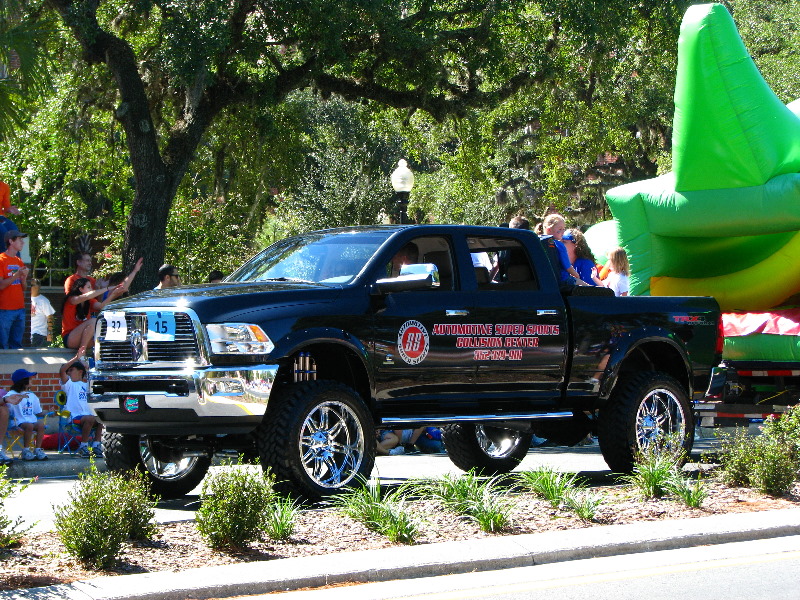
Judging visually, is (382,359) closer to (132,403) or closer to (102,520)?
(132,403)

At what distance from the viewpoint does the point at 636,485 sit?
936 cm

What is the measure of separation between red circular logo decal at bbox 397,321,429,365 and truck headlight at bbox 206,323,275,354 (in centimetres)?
114

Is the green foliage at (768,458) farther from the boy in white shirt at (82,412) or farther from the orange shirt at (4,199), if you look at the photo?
the orange shirt at (4,199)

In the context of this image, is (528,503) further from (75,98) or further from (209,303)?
(75,98)

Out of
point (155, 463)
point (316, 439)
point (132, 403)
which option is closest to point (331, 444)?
point (316, 439)

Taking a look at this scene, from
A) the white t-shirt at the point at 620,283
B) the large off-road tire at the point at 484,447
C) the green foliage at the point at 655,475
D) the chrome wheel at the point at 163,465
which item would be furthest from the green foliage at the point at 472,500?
the white t-shirt at the point at 620,283

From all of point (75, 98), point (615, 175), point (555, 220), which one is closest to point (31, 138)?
point (75, 98)

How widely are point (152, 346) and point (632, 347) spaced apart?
4152mm

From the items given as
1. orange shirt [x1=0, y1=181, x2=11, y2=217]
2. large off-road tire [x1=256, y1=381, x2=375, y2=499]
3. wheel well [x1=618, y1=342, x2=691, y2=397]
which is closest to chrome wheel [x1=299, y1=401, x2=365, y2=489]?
large off-road tire [x1=256, y1=381, x2=375, y2=499]

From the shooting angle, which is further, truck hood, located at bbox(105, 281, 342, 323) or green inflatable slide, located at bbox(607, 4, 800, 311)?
green inflatable slide, located at bbox(607, 4, 800, 311)

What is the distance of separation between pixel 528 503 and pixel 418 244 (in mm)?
2281

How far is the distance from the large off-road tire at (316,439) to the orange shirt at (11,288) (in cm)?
731

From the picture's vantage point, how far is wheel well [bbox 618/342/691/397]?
1082cm

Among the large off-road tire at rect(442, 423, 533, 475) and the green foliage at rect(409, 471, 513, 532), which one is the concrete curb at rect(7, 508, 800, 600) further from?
the large off-road tire at rect(442, 423, 533, 475)
